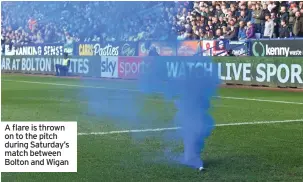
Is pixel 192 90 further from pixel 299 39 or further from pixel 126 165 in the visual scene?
pixel 299 39

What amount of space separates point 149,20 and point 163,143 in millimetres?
3265

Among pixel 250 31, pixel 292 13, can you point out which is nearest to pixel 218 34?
pixel 250 31

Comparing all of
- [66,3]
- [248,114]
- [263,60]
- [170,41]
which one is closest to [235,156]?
[170,41]

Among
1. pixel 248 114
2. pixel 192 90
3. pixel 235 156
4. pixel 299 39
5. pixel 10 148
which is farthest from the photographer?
pixel 299 39

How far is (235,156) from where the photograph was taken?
26.1 feet

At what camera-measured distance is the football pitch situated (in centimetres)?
682

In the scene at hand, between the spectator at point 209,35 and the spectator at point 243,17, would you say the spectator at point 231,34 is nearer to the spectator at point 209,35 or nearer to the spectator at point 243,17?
the spectator at point 243,17

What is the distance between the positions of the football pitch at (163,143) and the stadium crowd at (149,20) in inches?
33.8

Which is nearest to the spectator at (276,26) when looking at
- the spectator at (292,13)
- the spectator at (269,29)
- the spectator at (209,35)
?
the spectator at (269,29)

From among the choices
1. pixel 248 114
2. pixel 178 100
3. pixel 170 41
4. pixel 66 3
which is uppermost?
pixel 66 3

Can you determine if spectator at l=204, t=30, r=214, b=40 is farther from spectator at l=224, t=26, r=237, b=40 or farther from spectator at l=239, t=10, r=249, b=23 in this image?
spectator at l=239, t=10, r=249, b=23

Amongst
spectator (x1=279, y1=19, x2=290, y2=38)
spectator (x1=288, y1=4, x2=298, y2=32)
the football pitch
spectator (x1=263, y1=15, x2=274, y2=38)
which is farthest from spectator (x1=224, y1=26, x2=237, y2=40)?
the football pitch

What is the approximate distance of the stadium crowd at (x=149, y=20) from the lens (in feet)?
20.5

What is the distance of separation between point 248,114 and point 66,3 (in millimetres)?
A: 5209
